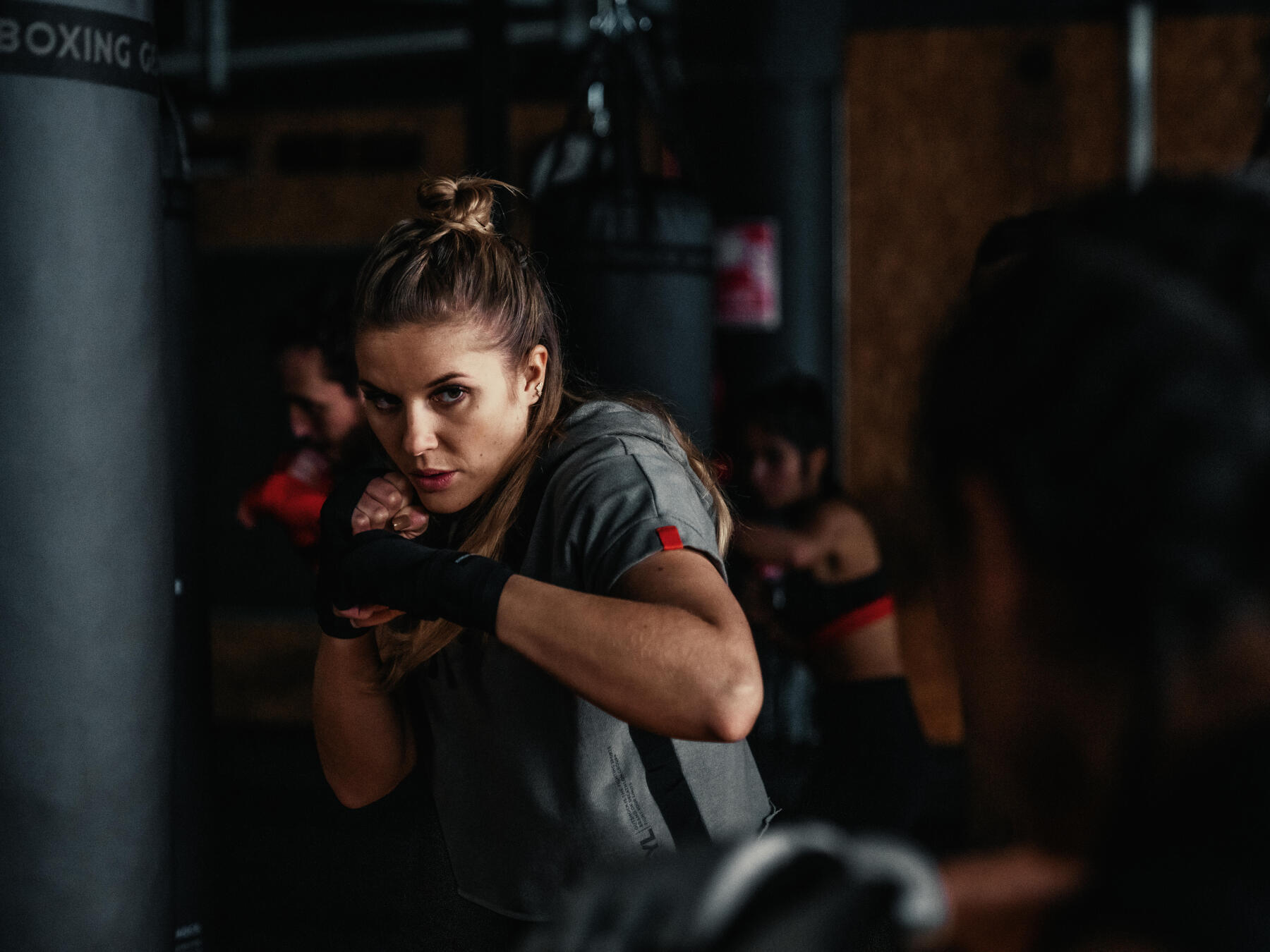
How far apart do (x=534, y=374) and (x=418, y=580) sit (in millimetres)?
338

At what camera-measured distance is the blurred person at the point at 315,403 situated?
263cm

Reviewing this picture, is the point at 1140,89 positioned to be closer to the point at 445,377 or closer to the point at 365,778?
the point at 445,377

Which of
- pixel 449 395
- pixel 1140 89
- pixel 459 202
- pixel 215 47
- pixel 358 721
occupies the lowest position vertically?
pixel 358 721

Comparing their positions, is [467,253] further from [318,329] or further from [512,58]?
[512,58]

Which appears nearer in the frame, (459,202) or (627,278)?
(459,202)

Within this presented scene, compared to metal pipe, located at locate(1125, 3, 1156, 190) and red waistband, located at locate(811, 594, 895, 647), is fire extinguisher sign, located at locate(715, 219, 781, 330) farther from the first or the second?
metal pipe, located at locate(1125, 3, 1156, 190)

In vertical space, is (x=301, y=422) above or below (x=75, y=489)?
below

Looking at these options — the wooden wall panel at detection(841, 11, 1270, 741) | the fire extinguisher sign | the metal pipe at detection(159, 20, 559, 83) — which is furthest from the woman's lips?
the metal pipe at detection(159, 20, 559, 83)

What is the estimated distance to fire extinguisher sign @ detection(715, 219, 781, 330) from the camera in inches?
134

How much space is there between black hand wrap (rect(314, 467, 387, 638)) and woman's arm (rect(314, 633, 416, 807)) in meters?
0.02

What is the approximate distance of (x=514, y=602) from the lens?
106cm

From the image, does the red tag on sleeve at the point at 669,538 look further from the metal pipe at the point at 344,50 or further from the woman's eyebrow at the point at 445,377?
the metal pipe at the point at 344,50

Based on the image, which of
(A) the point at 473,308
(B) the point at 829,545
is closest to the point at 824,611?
(B) the point at 829,545

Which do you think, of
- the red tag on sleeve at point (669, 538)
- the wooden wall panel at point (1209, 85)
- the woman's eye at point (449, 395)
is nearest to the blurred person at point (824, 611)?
the woman's eye at point (449, 395)
